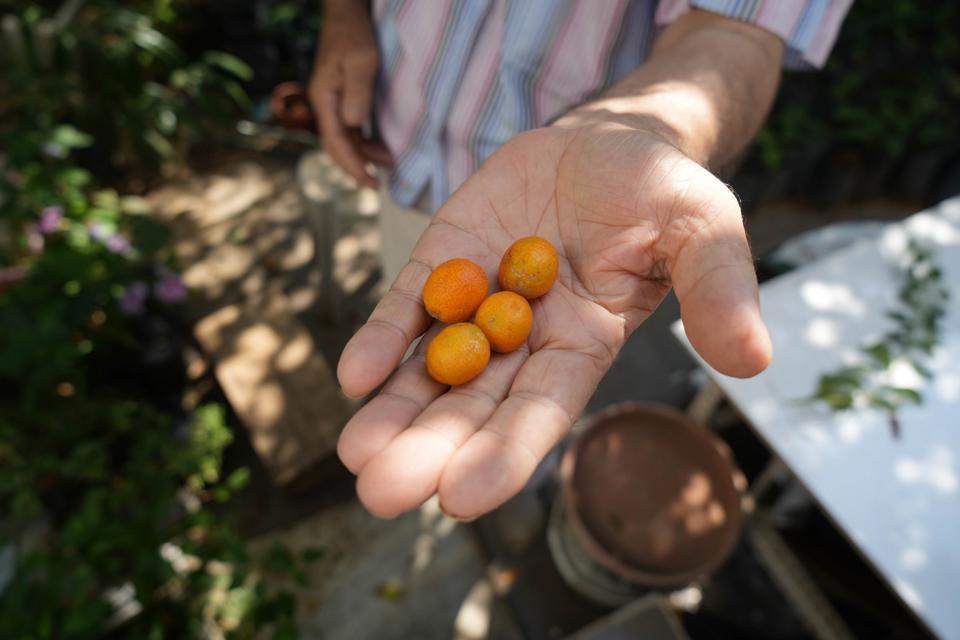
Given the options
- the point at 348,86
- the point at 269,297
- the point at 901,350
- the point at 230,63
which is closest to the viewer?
the point at 348,86

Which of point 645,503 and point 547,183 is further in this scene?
point 645,503

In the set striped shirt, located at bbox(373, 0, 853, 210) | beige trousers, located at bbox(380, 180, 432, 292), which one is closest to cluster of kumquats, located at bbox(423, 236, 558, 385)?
striped shirt, located at bbox(373, 0, 853, 210)

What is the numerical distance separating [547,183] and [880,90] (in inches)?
245

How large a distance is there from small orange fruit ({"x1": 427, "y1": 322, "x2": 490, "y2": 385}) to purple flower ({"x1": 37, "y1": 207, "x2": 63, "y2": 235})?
2910 millimetres

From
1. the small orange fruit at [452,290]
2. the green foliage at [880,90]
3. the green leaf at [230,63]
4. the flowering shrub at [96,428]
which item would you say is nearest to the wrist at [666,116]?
the small orange fruit at [452,290]

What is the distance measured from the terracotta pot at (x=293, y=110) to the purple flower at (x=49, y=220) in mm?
2058

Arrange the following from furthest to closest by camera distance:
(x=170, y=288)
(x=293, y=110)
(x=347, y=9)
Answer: (x=293, y=110) < (x=170, y=288) < (x=347, y=9)

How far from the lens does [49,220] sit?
355 centimetres

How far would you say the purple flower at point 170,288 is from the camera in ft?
12.8

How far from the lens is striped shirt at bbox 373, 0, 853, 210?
2203 mm

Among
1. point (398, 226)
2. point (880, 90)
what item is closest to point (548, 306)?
point (398, 226)

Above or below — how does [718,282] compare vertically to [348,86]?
above

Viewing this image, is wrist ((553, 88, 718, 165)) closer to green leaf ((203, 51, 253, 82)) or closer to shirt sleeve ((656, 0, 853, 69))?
shirt sleeve ((656, 0, 853, 69))

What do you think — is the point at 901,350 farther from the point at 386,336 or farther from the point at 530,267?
the point at 386,336
